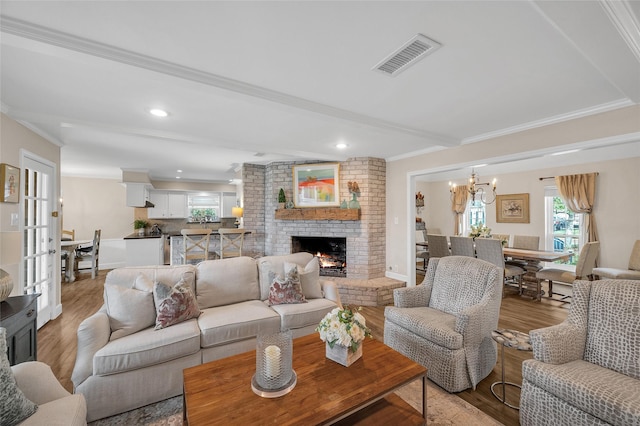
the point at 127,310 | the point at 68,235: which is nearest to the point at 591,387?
the point at 127,310

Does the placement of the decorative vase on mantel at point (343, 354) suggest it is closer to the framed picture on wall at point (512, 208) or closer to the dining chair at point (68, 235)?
the framed picture on wall at point (512, 208)

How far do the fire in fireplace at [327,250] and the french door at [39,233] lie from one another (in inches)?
139

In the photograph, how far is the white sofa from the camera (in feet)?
6.32

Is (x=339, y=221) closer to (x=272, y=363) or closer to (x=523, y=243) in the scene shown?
(x=272, y=363)

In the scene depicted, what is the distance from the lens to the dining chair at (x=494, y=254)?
4.45m

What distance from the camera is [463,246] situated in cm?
502

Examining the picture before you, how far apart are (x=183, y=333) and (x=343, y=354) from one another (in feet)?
4.29

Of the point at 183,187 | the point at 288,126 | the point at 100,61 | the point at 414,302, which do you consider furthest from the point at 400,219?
the point at 183,187

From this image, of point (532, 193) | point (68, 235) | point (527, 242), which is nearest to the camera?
point (527, 242)

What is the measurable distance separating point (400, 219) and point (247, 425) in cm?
416

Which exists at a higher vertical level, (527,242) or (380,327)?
(527,242)

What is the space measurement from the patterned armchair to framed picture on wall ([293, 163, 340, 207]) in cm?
360

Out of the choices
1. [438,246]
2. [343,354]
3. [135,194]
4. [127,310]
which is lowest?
[343,354]

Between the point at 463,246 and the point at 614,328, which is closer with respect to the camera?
the point at 614,328
